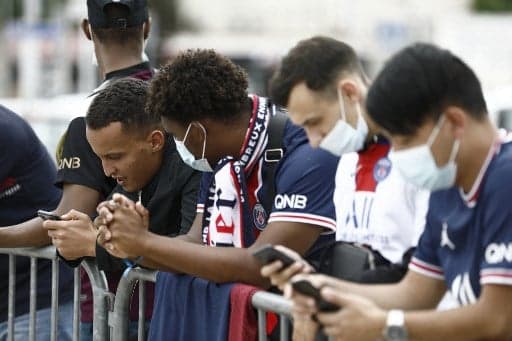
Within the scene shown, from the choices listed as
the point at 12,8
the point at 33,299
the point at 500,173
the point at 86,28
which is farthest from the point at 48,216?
the point at 12,8

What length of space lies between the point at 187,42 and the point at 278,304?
46.7m

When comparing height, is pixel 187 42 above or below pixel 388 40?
below

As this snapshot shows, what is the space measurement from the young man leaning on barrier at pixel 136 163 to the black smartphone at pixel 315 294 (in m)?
1.40

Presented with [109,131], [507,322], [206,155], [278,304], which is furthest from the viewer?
[109,131]

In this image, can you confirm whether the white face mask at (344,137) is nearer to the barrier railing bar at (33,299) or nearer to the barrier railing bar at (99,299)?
the barrier railing bar at (99,299)

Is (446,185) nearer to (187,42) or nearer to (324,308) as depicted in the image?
(324,308)

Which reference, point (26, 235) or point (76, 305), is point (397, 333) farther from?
point (26, 235)

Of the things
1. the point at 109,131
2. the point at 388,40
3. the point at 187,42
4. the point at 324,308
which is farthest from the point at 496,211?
the point at 187,42

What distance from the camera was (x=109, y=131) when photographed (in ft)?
16.1

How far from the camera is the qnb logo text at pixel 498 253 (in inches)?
128

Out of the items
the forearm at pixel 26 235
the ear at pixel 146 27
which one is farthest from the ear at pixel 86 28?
the forearm at pixel 26 235

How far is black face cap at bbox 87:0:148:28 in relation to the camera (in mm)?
5512

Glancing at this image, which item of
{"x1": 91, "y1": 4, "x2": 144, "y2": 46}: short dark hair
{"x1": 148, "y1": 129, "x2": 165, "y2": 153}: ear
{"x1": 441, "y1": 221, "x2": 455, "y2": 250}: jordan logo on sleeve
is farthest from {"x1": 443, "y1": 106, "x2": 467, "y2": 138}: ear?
{"x1": 91, "y1": 4, "x2": 144, "y2": 46}: short dark hair

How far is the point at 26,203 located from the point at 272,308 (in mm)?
1953
